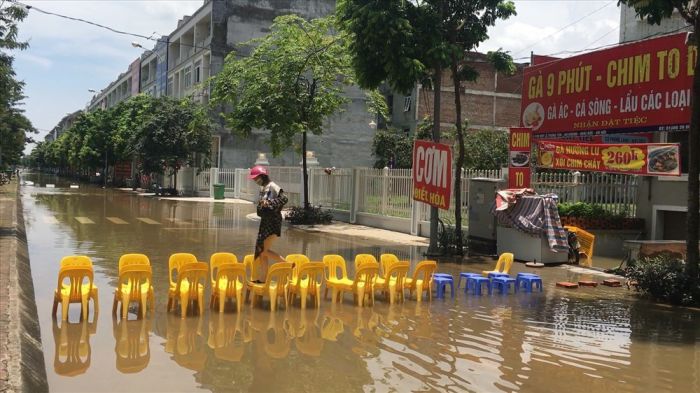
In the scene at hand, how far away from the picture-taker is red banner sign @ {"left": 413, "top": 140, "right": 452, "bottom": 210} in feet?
46.3

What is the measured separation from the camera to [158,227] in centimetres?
1978

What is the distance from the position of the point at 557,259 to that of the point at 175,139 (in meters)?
30.0

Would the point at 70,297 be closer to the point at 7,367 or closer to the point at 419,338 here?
the point at 7,367

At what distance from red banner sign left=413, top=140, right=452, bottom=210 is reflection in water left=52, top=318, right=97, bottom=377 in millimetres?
8648

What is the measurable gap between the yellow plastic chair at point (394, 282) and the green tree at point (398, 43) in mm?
5914

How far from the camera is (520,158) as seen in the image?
15.0 m

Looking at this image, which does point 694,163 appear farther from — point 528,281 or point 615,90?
point 615,90

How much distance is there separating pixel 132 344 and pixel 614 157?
12.1 meters

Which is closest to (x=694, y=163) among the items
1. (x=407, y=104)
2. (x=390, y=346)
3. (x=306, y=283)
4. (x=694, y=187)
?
(x=694, y=187)

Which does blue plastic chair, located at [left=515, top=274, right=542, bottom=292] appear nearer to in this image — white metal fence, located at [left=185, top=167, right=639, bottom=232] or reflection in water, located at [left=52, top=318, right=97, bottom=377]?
white metal fence, located at [left=185, top=167, right=639, bottom=232]

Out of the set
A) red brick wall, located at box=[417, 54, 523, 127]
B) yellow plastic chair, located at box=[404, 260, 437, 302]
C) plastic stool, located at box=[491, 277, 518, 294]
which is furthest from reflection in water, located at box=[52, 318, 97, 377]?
red brick wall, located at box=[417, 54, 523, 127]

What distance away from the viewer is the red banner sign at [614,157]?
13.9 metres

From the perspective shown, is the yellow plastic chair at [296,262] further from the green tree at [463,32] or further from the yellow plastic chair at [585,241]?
the yellow plastic chair at [585,241]

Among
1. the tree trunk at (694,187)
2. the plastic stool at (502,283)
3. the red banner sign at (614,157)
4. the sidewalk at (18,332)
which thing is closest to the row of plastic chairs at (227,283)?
the sidewalk at (18,332)
